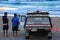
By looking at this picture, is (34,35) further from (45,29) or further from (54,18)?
(54,18)

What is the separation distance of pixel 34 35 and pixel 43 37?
62 centimetres

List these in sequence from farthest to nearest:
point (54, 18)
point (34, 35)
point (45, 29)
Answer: point (54, 18)
point (34, 35)
point (45, 29)

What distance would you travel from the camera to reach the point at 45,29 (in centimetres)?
1576

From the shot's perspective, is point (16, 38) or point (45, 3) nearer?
point (16, 38)

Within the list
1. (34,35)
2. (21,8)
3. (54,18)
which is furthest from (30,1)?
(34,35)

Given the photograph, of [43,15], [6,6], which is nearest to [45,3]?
[6,6]

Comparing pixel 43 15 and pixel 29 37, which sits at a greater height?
pixel 43 15

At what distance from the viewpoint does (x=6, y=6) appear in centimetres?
3006

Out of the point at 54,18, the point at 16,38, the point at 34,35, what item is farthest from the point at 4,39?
the point at 54,18

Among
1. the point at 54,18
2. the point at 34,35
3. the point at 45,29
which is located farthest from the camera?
the point at 54,18

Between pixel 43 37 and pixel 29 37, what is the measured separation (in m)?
0.85

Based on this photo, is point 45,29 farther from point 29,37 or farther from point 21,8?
point 21,8

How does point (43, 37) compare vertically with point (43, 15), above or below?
below

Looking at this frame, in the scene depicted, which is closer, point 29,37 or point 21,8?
point 29,37
